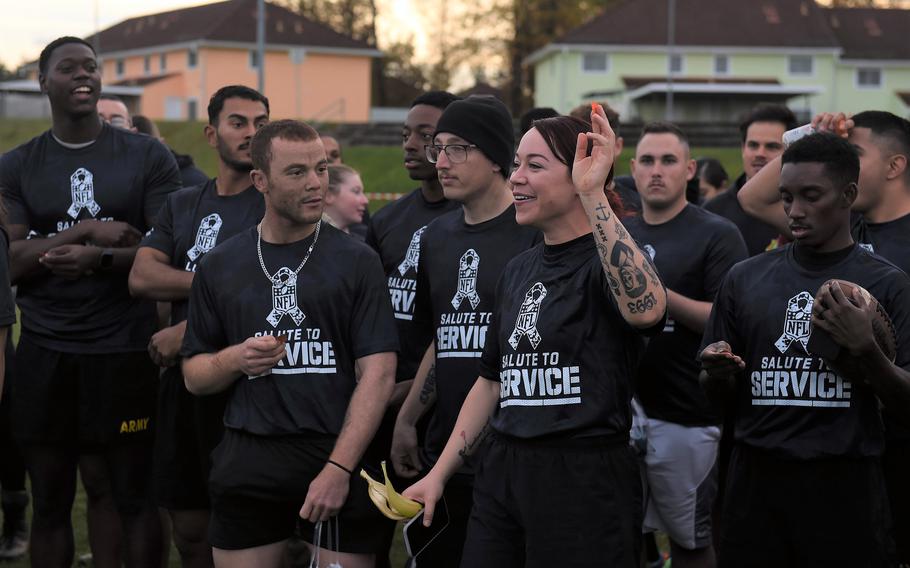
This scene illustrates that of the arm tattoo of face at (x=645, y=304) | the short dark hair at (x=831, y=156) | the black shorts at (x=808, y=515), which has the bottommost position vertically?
the black shorts at (x=808, y=515)

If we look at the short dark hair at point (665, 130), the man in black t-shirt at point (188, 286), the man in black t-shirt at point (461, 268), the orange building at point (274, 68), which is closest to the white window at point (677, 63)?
the orange building at point (274, 68)

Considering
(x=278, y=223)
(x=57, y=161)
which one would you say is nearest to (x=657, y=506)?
(x=278, y=223)

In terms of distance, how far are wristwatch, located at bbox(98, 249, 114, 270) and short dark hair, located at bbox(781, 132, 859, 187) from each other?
11.3ft

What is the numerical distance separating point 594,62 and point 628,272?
56.2 meters

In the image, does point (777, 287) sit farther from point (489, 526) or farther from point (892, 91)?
point (892, 91)

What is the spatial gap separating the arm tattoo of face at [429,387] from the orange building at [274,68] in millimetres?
53461

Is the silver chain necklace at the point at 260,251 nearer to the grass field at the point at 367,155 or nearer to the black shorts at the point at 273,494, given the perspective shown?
the black shorts at the point at 273,494

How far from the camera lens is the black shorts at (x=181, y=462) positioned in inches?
223

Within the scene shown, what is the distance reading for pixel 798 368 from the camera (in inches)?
167

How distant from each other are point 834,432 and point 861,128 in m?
1.48

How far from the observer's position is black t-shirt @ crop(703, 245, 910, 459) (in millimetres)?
4145

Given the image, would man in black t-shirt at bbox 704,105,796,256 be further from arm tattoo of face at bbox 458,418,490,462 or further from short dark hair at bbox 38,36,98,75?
short dark hair at bbox 38,36,98,75

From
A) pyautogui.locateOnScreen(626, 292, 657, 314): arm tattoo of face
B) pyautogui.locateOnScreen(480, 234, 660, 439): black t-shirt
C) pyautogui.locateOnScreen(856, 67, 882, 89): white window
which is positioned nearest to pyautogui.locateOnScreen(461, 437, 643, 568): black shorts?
pyautogui.locateOnScreen(480, 234, 660, 439): black t-shirt

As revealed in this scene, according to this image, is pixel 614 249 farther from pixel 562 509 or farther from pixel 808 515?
pixel 808 515
